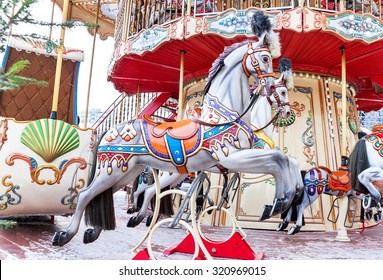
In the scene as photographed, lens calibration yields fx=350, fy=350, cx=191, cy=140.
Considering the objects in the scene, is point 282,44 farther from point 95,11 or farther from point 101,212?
point 95,11

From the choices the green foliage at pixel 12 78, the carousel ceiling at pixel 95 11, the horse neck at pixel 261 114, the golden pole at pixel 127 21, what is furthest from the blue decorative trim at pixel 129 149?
the carousel ceiling at pixel 95 11

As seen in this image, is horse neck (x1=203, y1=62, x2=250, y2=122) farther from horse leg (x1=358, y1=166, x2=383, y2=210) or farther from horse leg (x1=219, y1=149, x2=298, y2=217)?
horse leg (x1=358, y1=166, x2=383, y2=210)

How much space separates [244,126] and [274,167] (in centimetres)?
44

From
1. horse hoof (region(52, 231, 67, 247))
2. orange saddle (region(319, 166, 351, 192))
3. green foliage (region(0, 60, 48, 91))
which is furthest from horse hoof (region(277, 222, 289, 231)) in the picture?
green foliage (region(0, 60, 48, 91))

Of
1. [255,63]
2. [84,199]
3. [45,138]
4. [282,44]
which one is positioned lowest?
[84,199]

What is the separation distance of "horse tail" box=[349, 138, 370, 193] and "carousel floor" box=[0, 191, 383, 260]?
2.50 ft

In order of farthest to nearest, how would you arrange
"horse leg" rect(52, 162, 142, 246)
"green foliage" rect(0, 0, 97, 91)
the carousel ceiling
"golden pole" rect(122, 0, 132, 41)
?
the carousel ceiling < "golden pole" rect(122, 0, 132, 41) < "horse leg" rect(52, 162, 142, 246) < "green foliage" rect(0, 0, 97, 91)

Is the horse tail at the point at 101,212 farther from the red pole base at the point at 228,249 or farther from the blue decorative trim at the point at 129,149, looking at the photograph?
the red pole base at the point at 228,249

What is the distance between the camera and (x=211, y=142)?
9.34 feet

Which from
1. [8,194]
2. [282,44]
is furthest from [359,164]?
[8,194]

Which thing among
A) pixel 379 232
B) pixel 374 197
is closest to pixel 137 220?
pixel 374 197

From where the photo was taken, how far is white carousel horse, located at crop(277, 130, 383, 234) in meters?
4.73

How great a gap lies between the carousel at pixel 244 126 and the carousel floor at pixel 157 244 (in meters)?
0.20

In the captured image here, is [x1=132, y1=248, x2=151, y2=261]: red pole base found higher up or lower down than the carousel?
lower down
